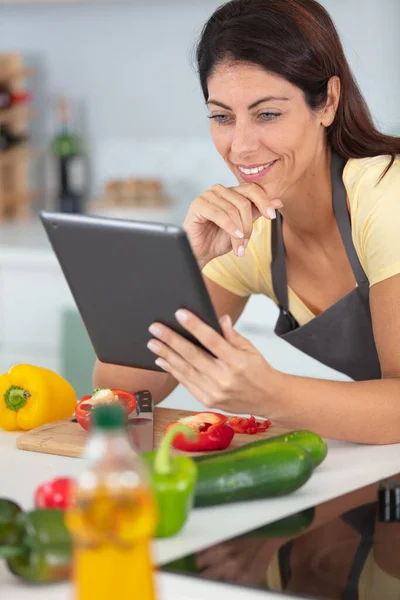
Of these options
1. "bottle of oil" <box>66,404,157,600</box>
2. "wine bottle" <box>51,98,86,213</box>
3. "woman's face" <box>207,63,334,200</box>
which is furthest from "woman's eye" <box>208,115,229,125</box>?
"wine bottle" <box>51,98,86,213</box>

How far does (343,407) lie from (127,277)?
392 mm

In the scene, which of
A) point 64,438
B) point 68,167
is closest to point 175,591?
point 64,438

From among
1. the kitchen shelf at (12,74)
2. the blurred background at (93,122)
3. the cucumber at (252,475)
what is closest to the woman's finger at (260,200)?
the cucumber at (252,475)

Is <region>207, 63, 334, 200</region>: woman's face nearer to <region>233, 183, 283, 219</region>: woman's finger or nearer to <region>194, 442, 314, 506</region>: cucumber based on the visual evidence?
<region>233, 183, 283, 219</region>: woman's finger

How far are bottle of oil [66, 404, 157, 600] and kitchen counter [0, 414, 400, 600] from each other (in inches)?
10.9

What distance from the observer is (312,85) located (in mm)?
1810

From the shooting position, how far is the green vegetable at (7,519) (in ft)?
3.38

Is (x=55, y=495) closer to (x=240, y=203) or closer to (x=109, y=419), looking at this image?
(x=109, y=419)

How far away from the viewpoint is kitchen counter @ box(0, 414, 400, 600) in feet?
3.80

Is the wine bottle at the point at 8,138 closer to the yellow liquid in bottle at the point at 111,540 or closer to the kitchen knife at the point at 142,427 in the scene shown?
the kitchen knife at the point at 142,427

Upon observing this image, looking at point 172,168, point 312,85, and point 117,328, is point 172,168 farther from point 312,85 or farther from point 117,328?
point 117,328

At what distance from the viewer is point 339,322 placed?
2023 millimetres

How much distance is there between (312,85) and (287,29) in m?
0.11

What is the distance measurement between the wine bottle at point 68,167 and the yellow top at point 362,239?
1.90 m
